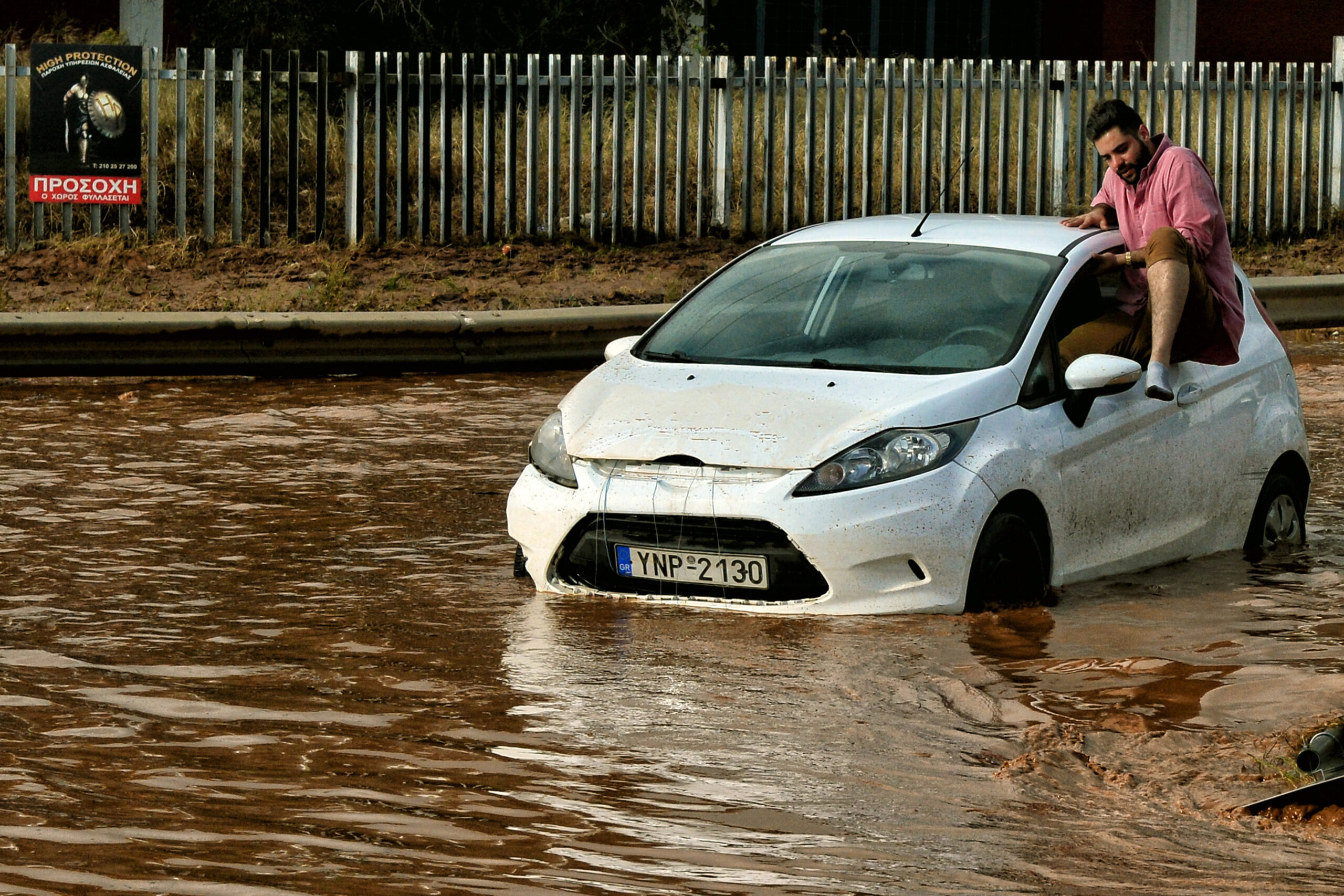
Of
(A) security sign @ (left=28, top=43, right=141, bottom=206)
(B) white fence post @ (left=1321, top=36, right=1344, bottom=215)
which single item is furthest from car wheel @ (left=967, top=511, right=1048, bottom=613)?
(B) white fence post @ (left=1321, top=36, right=1344, bottom=215)

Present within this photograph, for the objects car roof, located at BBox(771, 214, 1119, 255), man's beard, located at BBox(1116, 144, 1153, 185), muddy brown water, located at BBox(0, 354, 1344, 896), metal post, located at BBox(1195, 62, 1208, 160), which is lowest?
muddy brown water, located at BBox(0, 354, 1344, 896)

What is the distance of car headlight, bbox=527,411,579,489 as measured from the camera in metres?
6.71

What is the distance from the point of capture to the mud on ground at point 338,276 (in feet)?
47.4

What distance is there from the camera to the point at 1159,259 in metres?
7.56

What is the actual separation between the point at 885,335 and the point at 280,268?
9.01m

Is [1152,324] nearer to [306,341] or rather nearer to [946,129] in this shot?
[306,341]

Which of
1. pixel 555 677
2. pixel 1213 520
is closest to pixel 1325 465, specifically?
pixel 1213 520

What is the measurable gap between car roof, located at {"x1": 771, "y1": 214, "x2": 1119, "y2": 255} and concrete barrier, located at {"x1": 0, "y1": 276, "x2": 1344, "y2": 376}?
5529 mm

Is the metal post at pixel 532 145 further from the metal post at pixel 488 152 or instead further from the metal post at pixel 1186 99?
the metal post at pixel 1186 99

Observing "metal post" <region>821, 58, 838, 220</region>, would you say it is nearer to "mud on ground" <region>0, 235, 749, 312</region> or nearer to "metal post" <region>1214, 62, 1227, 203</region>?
"mud on ground" <region>0, 235, 749, 312</region>

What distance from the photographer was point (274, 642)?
20.5 feet

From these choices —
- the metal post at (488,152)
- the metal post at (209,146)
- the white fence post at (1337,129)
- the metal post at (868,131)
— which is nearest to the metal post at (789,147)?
the metal post at (868,131)

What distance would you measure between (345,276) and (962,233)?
26.7 ft

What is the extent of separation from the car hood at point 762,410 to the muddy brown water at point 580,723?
521mm
